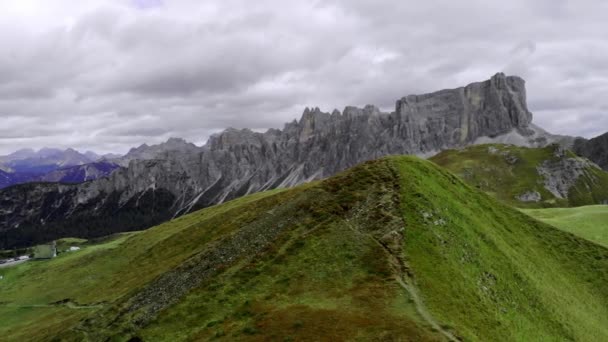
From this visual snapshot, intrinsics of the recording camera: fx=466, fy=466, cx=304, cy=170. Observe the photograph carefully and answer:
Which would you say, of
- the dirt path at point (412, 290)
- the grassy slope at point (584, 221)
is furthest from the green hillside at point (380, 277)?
the grassy slope at point (584, 221)

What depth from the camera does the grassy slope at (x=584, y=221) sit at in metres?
84.0

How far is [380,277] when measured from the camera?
50031 mm

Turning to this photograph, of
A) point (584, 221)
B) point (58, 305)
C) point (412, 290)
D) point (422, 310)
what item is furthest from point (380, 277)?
point (58, 305)

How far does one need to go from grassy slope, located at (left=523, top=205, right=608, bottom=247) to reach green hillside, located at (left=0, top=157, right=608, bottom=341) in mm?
7962

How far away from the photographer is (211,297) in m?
56.4

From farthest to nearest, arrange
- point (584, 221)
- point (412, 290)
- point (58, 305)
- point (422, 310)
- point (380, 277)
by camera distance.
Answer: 1. point (58, 305)
2. point (584, 221)
3. point (380, 277)
4. point (412, 290)
5. point (422, 310)

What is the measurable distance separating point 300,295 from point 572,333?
29.5 meters

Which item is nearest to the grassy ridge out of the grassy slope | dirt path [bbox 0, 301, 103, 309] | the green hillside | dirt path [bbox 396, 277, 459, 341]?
the green hillside

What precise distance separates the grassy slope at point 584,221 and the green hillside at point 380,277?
313 inches

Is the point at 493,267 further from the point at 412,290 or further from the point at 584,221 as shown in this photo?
the point at 584,221

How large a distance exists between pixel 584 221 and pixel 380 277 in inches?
2591

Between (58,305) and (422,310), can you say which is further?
(58,305)

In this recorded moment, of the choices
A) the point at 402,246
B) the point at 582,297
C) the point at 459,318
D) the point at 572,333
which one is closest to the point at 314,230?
the point at 402,246

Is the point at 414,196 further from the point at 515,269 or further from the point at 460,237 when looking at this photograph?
the point at 515,269
